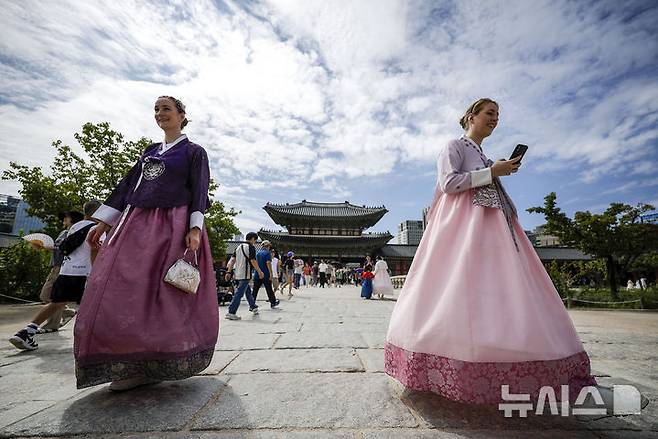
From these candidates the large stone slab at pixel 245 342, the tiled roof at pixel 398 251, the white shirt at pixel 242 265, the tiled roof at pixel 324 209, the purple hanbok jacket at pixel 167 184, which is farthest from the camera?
the tiled roof at pixel 324 209

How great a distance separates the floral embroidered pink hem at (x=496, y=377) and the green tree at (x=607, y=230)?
1309 centimetres

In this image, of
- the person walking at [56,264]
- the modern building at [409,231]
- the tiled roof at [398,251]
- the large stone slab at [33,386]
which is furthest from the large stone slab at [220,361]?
the modern building at [409,231]

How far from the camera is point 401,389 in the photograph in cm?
162

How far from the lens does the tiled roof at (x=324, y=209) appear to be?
93.5ft

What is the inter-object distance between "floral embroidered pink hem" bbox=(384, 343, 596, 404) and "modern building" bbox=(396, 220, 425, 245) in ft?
241

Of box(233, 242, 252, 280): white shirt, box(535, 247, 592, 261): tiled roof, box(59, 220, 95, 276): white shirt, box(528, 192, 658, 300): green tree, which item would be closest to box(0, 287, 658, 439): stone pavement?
box(59, 220, 95, 276): white shirt

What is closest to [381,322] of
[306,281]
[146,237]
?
[146,237]

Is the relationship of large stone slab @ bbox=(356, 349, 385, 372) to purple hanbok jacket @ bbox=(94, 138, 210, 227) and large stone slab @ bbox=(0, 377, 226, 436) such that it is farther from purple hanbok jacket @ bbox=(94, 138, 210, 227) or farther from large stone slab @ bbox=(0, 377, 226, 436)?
purple hanbok jacket @ bbox=(94, 138, 210, 227)

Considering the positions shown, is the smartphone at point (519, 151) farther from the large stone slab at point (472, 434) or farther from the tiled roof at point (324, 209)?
the tiled roof at point (324, 209)

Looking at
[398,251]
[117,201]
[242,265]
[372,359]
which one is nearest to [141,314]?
[117,201]

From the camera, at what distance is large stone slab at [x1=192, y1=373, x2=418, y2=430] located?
127 cm

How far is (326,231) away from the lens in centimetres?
2948

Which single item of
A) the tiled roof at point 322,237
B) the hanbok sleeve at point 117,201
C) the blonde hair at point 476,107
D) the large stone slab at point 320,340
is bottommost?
the large stone slab at point 320,340

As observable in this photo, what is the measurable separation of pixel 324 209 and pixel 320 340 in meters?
27.7
